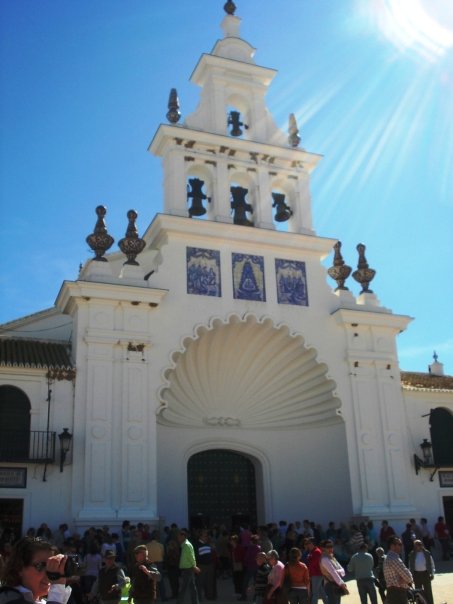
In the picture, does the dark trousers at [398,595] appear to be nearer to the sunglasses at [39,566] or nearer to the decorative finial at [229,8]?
the sunglasses at [39,566]

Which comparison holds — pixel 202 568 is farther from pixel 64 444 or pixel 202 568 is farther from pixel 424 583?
pixel 64 444

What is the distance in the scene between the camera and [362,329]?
827 inches

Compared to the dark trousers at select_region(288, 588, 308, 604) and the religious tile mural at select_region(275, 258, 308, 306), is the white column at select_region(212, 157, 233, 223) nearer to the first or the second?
the religious tile mural at select_region(275, 258, 308, 306)

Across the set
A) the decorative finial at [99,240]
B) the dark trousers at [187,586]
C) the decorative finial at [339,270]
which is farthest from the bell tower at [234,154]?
the dark trousers at [187,586]

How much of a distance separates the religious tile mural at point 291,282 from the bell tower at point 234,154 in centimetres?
126

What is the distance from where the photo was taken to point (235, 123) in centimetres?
2245

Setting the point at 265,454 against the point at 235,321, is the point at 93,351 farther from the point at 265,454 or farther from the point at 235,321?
the point at 265,454

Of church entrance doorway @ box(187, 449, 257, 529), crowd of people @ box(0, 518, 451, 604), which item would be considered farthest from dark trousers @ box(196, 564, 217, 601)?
church entrance doorway @ box(187, 449, 257, 529)

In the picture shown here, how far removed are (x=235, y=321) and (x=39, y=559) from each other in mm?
15951

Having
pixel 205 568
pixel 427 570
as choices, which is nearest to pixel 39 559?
pixel 427 570

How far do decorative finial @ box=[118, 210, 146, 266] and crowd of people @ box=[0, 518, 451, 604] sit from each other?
721 centimetres

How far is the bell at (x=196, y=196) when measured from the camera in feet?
67.8

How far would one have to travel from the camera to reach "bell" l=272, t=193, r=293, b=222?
2188 centimetres

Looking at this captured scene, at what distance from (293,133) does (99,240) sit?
27.2ft
